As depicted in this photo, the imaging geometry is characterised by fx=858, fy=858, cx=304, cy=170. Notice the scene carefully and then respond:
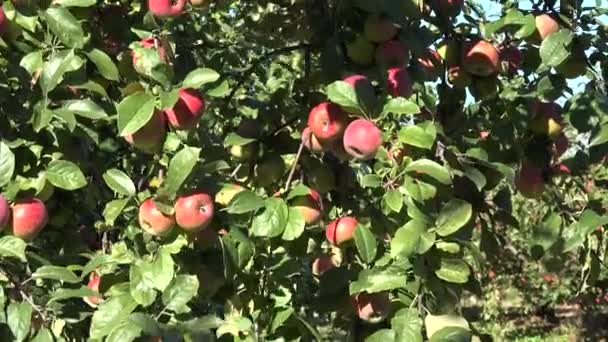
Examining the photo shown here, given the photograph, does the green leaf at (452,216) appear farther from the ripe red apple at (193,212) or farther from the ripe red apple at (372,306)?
the ripe red apple at (193,212)

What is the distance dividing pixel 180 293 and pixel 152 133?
227 mm

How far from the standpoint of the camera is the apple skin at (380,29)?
1429mm

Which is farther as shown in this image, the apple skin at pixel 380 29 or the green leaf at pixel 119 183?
the apple skin at pixel 380 29

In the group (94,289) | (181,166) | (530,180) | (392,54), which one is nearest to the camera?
(181,166)

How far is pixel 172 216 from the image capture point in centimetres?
117

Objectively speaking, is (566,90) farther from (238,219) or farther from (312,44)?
(238,219)

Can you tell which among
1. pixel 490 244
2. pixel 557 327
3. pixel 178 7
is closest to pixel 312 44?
pixel 178 7

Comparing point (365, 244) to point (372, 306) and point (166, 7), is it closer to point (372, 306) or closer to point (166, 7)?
point (372, 306)

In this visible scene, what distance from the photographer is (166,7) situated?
133 centimetres

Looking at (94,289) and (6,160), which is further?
(94,289)

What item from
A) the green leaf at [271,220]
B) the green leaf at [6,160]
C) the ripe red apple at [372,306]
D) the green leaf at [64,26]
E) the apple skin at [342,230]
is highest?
the green leaf at [64,26]

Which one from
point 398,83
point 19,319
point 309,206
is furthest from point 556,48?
point 19,319

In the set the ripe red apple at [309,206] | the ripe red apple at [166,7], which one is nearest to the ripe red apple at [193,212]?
the ripe red apple at [309,206]

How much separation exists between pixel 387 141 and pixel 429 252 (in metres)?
0.19
